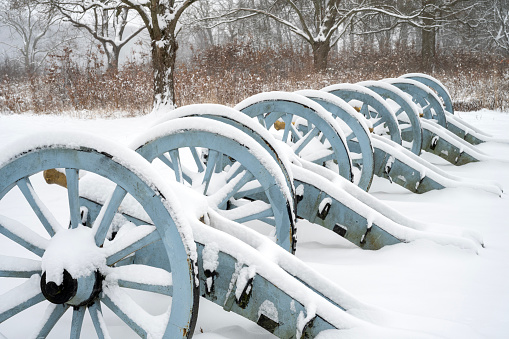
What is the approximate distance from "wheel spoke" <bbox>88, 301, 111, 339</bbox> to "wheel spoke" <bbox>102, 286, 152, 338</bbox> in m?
0.04

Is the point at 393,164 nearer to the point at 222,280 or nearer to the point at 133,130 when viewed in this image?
the point at 222,280

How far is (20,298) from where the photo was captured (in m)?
1.42

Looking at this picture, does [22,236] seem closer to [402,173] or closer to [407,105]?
[402,173]

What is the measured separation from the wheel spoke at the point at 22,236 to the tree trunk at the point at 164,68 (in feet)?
23.3

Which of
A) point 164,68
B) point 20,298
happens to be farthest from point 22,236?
point 164,68

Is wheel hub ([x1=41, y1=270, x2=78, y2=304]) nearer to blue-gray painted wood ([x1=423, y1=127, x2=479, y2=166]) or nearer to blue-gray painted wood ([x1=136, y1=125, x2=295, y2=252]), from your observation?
blue-gray painted wood ([x1=136, y1=125, x2=295, y2=252])

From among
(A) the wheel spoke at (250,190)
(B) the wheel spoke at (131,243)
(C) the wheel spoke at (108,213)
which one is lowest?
(A) the wheel spoke at (250,190)

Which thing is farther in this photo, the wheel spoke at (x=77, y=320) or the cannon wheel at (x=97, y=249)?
the wheel spoke at (x=77, y=320)

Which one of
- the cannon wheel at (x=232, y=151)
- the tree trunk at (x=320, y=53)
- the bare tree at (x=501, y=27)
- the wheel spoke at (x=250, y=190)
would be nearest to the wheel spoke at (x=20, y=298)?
the cannon wheel at (x=232, y=151)

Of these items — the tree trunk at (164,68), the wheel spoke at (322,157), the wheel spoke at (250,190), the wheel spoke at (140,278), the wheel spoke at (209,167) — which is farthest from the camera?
the tree trunk at (164,68)

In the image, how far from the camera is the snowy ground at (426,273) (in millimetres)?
1788

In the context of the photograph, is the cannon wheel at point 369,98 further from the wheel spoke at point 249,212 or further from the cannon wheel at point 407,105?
the wheel spoke at point 249,212

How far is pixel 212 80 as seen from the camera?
9672mm

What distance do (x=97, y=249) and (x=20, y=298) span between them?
32cm
